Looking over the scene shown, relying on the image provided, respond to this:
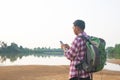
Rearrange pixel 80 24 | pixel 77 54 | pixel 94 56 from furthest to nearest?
1. pixel 80 24
2. pixel 77 54
3. pixel 94 56

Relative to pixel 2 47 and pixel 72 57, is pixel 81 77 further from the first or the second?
pixel 2 47

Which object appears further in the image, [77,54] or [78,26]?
[78,26]

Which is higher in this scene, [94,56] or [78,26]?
[78,26]

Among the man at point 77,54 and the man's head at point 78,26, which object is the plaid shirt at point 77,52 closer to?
the man at point 77,54

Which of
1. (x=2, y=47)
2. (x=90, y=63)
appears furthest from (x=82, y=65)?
(x=2, y=47)

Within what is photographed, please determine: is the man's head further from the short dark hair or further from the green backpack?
the green backpack

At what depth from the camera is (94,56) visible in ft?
18.6

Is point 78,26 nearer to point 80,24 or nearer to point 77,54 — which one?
point 80,24

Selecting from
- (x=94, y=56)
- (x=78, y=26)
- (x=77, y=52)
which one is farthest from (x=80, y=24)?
(x=94, y=56)

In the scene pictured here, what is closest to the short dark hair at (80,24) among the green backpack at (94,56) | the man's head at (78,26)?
the man's head at (78,26)

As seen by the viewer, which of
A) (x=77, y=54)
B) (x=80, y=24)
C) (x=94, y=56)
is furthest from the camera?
(x=80, y=24)

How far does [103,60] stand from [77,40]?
1.82ft

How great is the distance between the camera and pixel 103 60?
18.9 feet

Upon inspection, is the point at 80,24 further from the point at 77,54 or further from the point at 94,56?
the point at 94,56
